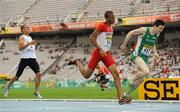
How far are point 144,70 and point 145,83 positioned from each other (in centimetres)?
183

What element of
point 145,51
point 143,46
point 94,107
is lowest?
point 94,107

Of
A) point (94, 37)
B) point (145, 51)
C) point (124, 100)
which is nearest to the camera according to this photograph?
point (124, 100)

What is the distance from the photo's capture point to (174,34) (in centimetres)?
4634

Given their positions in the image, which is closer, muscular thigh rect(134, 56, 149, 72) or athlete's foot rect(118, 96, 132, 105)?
athlete's foot rect(118, 96, 132, 105)

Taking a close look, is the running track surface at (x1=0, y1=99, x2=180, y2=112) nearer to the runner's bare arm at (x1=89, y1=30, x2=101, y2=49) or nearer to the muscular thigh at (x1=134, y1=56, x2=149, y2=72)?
the muscular thigh at (x1=134, y1=56, x2=149, y2=72)

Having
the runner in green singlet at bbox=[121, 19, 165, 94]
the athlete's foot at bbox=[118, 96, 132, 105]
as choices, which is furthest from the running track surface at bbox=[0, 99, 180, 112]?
the runner in green singlet at bbox=[121, 19, 165, 94]

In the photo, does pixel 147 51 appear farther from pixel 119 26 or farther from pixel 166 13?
pixel 119 26

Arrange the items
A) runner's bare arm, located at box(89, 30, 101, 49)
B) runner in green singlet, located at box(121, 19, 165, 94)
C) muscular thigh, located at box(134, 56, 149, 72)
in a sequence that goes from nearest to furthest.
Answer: runner's bare arm, located at box(89, 30, 101, 49)
muscular thigh, located at box(134, 56, 149, 72)
runner in green singlet, located at box(121, 19, 165, 94)

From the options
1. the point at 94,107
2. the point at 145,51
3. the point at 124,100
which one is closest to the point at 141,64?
the point at 145,51

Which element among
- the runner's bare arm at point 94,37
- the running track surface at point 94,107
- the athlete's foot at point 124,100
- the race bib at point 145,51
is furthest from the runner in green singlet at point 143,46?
the athlete's foot at point 124,100

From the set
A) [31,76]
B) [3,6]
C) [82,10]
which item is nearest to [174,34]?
[82,10]

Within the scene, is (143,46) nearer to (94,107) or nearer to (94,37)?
(94,37)

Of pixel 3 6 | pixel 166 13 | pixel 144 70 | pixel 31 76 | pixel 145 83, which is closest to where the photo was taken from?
pixel 144 70

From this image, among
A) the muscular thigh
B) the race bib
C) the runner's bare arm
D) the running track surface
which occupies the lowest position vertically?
the running track surface
